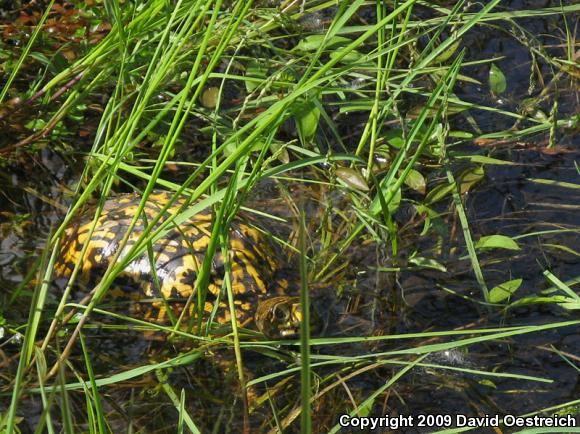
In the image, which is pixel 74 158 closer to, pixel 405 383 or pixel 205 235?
pixel 205 235

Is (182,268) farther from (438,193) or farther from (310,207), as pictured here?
(438,193)

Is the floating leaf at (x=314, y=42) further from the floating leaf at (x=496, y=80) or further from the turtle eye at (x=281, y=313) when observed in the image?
the turtle eye at (x=281, y=313)

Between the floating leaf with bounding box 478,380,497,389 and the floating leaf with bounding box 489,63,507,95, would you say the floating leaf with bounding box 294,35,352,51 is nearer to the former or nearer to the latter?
the floating leaf with bounding box 489,63,507,95

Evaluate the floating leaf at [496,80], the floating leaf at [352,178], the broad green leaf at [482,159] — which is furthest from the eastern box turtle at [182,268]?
the floating leaf at [496,80]

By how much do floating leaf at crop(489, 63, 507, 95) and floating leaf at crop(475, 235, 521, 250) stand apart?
656 millimetres

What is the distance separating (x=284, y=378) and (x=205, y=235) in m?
0.52

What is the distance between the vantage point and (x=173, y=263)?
8.63ft

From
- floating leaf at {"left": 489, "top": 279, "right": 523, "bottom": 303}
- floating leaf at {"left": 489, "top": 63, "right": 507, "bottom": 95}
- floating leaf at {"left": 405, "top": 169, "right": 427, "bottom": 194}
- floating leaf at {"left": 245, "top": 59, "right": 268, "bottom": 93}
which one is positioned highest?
floating leaf at {"left": 245, "top": 59, "right": 268, "bottom": 93}

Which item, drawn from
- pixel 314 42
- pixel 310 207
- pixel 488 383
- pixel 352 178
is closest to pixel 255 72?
pixel 314 42

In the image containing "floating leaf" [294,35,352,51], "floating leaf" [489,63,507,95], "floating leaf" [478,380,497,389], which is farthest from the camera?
"floating leaf" [489,63,507,95]

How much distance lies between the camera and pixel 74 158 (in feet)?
9.84

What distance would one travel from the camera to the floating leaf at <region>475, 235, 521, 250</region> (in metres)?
2.48

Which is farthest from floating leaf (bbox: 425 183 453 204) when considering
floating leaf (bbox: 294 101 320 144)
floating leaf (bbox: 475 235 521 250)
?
floating leaf (bbox: 294 101 320 144)

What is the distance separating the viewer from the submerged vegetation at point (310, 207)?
2.12 m
